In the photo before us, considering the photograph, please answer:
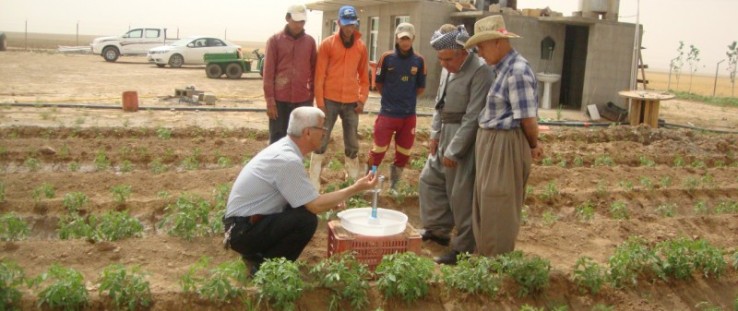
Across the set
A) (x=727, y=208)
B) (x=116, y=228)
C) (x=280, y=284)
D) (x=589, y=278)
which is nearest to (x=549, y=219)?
(x=589, y=278)

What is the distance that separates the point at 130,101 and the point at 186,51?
14.7 meters

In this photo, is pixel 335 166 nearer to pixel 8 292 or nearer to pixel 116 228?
pixel 116 228

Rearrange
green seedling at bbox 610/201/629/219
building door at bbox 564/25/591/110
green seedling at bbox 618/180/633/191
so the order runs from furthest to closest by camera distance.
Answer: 1. building door at bbox 564/25/591/110
2. green seedling at bbox 618/180/633/191
3. green seedling at bbox 610/201/629/219

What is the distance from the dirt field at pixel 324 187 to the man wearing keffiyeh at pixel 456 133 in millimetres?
482

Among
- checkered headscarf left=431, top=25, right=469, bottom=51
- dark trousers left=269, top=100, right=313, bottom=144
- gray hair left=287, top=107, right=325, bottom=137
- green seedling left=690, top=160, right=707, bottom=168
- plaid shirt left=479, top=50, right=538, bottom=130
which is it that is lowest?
green seedling left=690, top=160, right=707, bottom=168

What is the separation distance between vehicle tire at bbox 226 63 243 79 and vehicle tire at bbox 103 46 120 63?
911 cm

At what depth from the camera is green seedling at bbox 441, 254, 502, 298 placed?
170 inches

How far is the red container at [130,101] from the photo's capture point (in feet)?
40.5

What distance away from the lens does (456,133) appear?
4988 millimetres

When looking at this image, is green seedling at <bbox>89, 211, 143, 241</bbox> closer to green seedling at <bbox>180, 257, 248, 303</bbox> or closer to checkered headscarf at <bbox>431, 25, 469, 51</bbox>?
green seedling at <bbox>180, 257, 248, 303</bbox>

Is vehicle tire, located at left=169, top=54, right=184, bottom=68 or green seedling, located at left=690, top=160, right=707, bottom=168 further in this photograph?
vehicle tire, located at left=169, top=54, right=184, bottom=68

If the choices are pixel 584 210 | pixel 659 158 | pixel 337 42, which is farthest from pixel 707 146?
pixel 337 42

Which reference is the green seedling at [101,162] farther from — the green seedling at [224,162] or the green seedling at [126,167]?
the green seedling at [224,162]

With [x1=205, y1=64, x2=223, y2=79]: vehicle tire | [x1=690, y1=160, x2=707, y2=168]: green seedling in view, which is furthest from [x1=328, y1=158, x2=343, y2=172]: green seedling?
[x1=205, y1=64, x2=223, y2=79]: vehicle tire
